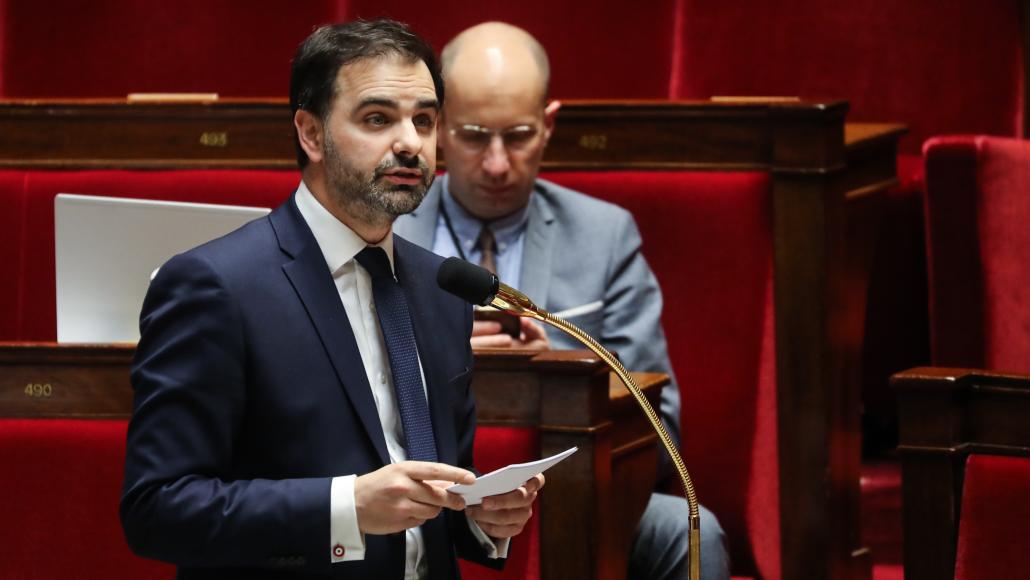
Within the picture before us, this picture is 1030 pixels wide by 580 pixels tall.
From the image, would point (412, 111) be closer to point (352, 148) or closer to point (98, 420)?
point (352, 148)

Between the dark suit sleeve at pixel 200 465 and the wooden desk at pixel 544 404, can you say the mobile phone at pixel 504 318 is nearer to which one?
the wooden desk at pixel 544 404

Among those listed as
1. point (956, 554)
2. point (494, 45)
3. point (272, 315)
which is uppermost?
point (494, 45)

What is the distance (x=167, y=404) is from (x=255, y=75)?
81 centimetres

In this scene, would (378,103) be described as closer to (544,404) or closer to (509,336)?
(544,404)

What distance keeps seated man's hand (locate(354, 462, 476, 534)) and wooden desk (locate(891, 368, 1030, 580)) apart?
10.9 inches

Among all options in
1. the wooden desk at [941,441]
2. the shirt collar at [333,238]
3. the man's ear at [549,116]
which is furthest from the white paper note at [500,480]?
the man's ear at [549,116]

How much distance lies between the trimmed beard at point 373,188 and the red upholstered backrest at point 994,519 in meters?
0.30

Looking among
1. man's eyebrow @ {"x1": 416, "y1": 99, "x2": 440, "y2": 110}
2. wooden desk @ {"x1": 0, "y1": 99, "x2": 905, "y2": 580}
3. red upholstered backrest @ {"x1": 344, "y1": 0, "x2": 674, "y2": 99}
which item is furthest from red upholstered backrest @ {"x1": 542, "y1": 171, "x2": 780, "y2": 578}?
man's eyebrow @ {"x1": 416, "y1": 99, "x2": 440, "y2": 110}

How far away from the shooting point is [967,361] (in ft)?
3.42

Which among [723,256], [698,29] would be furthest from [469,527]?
[698,29]

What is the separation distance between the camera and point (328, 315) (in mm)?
591

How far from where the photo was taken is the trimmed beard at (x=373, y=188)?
0.59 m

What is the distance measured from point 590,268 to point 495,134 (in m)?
0.11

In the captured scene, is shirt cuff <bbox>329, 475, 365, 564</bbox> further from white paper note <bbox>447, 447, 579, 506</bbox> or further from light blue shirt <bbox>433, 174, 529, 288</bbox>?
light blue shirt <bbox>433, 174, 529, 288</bbox>
